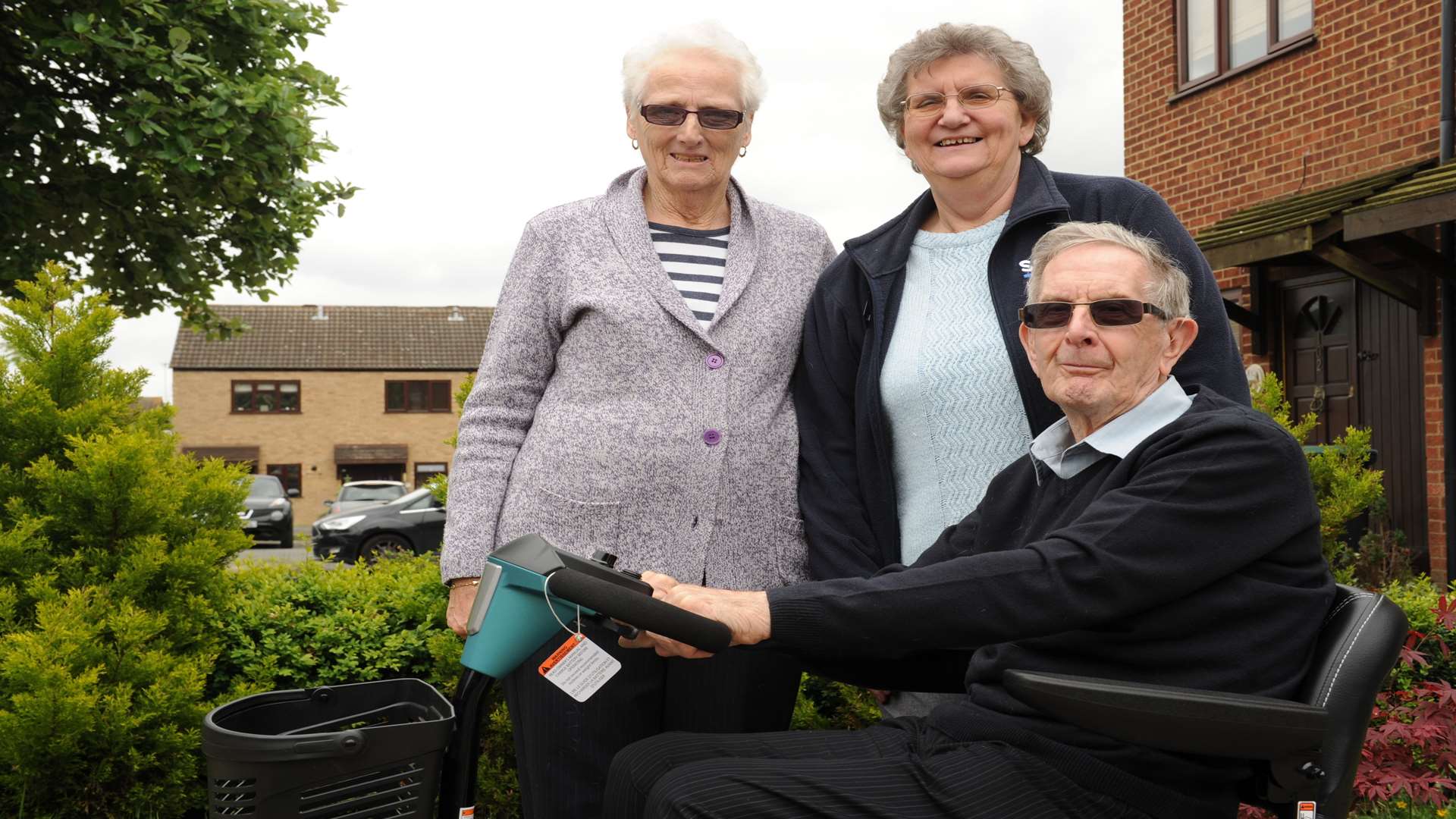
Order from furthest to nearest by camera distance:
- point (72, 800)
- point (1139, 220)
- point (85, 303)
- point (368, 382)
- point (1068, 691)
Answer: point (368, 382) < point (85, 303) < point (72, 800) < point (1139, 220) < point (1068, 691)

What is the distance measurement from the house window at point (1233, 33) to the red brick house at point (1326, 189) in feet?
0.04

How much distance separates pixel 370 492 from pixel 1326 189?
935 inches

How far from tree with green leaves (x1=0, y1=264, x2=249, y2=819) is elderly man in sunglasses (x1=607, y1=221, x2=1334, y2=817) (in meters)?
2.21

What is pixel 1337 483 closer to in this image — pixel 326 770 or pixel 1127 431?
pixel 1127 431

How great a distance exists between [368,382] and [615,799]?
1664 inches

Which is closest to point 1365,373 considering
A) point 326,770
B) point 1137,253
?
point 1137,253

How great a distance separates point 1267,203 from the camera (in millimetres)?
9117

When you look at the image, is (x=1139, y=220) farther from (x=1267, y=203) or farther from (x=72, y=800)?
(x=1267, y=203)

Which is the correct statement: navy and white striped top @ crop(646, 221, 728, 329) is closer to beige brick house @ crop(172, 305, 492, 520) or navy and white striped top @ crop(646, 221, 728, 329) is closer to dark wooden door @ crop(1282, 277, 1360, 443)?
dark wooden door @ crop(1282, 277, 1360, 443)

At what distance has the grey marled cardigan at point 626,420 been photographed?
92.7 inches

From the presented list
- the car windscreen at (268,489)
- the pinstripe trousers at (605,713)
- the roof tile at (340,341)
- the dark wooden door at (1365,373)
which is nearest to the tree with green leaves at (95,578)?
the pinstripe trousers at (605,713)

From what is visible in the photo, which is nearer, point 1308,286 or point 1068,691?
point 1068,691

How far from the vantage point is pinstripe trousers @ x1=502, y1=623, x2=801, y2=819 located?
226cm

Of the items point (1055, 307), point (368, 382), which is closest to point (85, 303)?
point (1055, 307)
